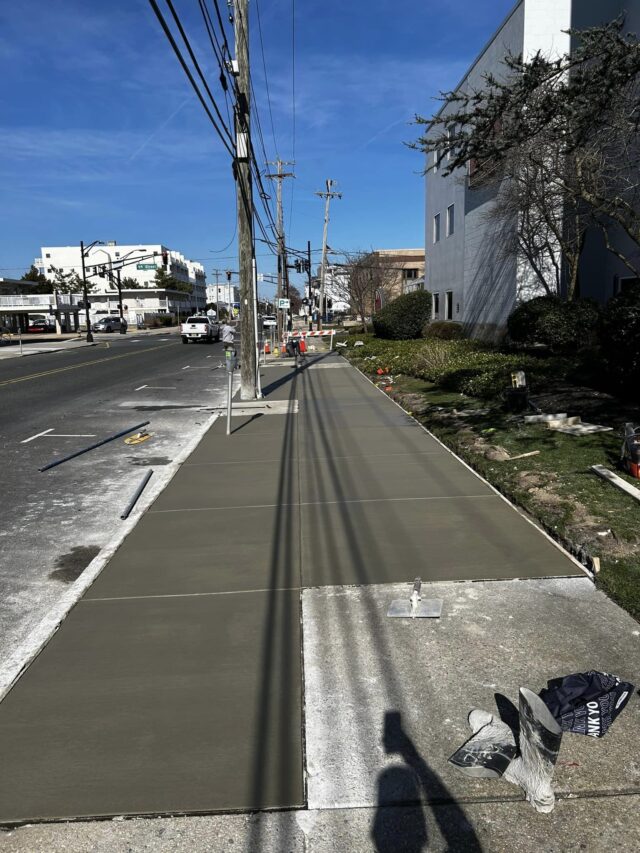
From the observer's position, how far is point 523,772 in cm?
314

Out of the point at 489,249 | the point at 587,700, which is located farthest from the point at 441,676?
the point at 489,249

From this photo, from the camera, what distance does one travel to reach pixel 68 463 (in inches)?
400

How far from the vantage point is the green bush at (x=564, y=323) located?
777 inches

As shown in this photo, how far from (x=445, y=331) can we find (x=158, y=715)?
94.5ft

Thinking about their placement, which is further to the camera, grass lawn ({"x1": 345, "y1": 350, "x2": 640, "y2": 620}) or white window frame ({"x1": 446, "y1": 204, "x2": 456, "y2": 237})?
white window frame ({"x1": 446, "y1": 204, "x2": 456, "y2": 237})

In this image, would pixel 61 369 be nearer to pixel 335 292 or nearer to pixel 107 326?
pixel 107 326

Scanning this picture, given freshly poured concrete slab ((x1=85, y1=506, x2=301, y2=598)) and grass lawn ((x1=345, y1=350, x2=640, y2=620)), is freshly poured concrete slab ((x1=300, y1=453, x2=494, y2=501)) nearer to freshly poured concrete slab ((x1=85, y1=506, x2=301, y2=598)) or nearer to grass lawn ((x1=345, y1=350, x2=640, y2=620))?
grass lawn ((x1=345, y1=350, x2=640, y2=620))

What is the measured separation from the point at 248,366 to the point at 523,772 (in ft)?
43.4

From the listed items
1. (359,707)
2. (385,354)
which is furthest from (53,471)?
(385,354)

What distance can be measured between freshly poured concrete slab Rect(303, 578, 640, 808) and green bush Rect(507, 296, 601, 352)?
15.9 m

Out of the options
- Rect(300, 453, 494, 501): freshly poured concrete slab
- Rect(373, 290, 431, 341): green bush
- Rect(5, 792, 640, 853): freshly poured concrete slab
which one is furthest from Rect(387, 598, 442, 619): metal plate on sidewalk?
Rect(373, 290, 431, 341): green bush

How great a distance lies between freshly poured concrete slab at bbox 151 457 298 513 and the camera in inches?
307

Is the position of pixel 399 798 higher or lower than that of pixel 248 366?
lower

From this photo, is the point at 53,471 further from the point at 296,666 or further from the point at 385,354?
the point at 385,354
